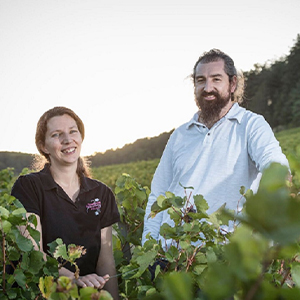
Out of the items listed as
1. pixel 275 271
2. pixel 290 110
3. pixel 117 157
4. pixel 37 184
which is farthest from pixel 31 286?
pixel 290 110

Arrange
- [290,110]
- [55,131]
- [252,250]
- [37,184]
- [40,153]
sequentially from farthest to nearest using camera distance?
[290,110] → [40,153] → [55,131] → [37,184] → [252,250]

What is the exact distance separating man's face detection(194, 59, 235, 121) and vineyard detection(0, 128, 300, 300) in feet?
2.27

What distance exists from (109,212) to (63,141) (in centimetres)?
50

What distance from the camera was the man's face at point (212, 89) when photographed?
2623 millimetres

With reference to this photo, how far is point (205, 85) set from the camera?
104 inches

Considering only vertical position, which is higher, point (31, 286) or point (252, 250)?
point (252, 250)

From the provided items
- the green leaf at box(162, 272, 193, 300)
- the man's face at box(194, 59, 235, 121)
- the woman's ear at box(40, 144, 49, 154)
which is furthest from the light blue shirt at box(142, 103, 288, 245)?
the green leaf at box(162, 272, 193, 300)

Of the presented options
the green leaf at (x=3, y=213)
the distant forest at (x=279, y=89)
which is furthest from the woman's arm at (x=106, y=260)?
the distant forest at (x=279, y=89)

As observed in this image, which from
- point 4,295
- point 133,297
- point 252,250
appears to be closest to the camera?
point 252,250

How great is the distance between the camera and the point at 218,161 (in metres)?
2.37

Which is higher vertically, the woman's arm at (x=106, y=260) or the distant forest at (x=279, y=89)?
the distant forest at (x=279, y=89)

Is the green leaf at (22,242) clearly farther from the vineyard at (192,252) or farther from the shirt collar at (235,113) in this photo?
the shirt collar at (235,113)

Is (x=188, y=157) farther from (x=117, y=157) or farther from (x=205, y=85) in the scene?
(x=117, y=157)

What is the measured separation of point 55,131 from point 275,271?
1.59 meters
